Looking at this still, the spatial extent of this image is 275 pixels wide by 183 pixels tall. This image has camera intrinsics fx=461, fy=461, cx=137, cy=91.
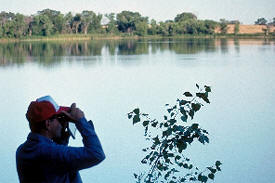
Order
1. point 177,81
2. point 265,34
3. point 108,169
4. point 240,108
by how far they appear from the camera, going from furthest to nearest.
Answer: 1. point 265,34
2. point 177,81
3. point 240,108
4. point 108,169

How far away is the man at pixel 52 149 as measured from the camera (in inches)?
43.9

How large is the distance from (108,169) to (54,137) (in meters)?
4.16

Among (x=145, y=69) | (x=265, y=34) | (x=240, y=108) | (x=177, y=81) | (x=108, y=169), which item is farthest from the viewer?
(x=265, y=34)

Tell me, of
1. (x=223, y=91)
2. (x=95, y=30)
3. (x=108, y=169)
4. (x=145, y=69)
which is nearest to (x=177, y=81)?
(x=223, y=91)

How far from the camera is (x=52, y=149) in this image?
113 cm

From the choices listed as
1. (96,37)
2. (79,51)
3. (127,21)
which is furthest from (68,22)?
(79,51)

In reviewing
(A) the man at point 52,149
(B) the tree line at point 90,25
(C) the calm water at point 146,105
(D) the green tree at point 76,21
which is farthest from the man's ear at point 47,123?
(D) the green tree at point 76,21

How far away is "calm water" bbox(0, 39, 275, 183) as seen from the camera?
17.9ft

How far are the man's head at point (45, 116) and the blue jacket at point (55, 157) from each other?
2 centimetres

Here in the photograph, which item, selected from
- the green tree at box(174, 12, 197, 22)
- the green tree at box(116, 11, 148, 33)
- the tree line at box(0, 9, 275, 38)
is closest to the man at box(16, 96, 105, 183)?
the tree line at box(0, 9, 275, 38)

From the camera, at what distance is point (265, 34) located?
149 ft

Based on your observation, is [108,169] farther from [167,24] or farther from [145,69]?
[167,24]

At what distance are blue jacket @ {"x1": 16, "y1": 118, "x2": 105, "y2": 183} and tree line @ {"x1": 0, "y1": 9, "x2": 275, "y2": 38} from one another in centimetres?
4243

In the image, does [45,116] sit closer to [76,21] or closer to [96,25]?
[76,21]
